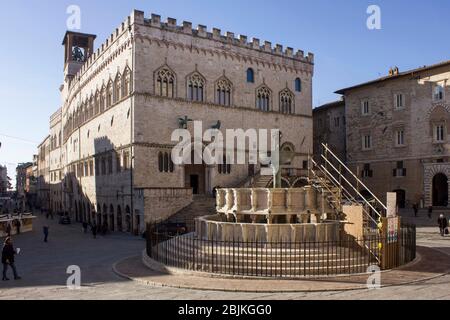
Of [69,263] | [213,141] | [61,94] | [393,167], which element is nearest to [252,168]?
[213,141]

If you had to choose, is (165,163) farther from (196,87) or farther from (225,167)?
(196,87)

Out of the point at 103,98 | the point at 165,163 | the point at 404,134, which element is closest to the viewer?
the point at 165,163

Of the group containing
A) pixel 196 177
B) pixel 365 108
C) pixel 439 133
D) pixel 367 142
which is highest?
pixel 365 108

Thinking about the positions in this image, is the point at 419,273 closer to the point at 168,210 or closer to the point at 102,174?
the point at 168,210

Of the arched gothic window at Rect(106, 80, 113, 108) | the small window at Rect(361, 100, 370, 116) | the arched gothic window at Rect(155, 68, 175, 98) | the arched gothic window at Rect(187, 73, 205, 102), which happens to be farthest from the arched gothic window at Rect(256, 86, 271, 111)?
the arched gothic window at Rect(106, 80, 113, 108)

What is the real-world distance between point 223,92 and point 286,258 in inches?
1021

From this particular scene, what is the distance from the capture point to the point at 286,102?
41812mm

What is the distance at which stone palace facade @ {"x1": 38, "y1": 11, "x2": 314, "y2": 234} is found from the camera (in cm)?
3228

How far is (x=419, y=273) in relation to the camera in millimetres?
13508

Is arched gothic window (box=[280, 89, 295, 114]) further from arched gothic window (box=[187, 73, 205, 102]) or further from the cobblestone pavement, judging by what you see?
the cobblestone pavement

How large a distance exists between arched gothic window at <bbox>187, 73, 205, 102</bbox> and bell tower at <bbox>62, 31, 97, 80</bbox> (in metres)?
26.2

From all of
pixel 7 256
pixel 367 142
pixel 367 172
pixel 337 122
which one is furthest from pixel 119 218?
pixel 337 122

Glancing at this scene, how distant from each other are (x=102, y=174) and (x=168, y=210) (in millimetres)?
11888
